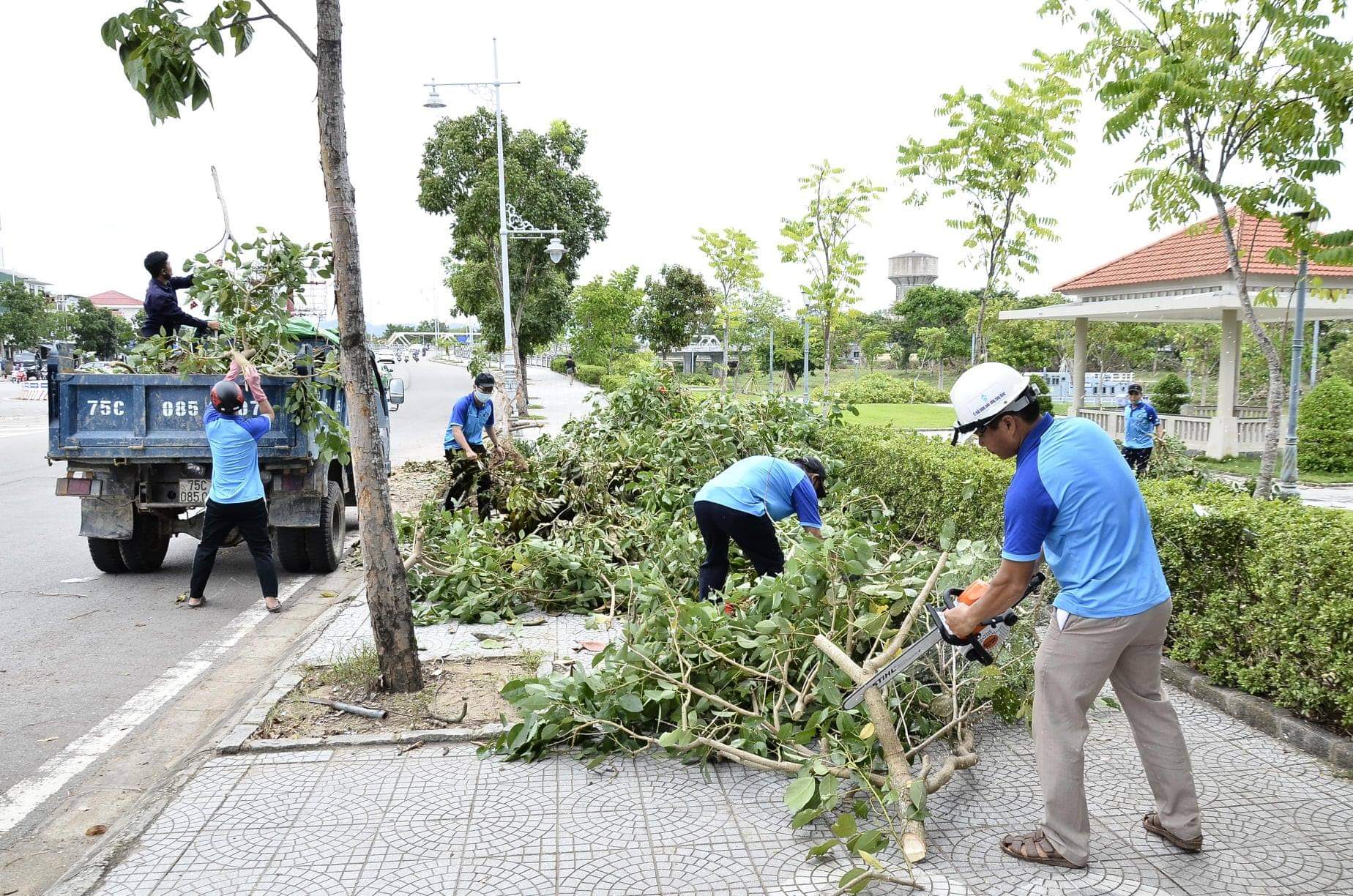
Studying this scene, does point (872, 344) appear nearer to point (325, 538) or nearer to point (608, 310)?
point (608, 310)

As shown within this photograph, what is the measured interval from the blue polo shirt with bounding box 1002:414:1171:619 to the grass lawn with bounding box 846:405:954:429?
16723 mm

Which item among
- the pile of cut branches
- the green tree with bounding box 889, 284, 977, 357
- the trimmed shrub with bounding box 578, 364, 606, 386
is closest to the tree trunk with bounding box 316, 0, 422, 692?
the pile of cut branches

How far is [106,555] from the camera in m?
8.35

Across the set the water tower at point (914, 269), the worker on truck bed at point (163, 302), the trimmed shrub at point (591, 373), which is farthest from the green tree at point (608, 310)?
the water tower at point (914, 269)

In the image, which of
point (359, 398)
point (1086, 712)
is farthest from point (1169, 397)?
point (359, 398)

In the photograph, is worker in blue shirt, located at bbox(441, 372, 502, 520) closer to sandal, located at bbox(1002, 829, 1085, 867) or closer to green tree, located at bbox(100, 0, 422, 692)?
green tree, located at bbox(100, 0, 422, 692)

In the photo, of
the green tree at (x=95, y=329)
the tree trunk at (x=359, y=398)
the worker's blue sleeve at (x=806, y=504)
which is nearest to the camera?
the tree trunk at (x=359, y=398)


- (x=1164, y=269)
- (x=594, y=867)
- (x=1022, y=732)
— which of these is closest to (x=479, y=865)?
(x=594, y=867)

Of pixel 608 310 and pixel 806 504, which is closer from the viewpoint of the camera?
pixel 806 504

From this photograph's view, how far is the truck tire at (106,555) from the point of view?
27.1 feet

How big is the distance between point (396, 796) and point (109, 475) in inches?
216

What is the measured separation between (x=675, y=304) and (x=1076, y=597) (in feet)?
151

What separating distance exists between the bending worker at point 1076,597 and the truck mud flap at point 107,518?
726 cm

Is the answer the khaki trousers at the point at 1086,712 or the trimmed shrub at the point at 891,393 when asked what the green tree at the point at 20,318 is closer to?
the trimmed shrub at the point at 891,393
